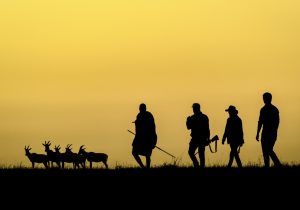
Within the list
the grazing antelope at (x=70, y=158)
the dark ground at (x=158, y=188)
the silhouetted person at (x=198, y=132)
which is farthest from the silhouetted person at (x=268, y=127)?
the grazing antelope at (x=70, y=158)

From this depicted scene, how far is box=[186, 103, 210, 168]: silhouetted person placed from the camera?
25188 mm

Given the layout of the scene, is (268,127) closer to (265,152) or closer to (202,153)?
(265,152)

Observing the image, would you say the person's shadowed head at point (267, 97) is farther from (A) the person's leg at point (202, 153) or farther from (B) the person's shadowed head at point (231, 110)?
(A) the person's leg at point (202, 153)

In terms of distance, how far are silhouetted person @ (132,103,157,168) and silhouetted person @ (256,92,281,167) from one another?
3.83 metres

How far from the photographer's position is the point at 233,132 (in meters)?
25.0

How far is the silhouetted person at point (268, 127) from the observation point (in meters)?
23.3

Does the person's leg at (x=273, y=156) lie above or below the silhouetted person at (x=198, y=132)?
below

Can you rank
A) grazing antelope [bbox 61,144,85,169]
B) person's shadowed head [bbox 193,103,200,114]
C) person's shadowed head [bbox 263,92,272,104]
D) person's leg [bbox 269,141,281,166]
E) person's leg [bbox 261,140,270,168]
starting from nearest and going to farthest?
person's leg [bbox 269,141,281,166], person's shadowed head [bbox 263,92,272,104], person's leg [bbox 261,140,270,168], person's shadowed head [bbox 193,103,200,114], grazing antelope [bbox 61,144,85,169]

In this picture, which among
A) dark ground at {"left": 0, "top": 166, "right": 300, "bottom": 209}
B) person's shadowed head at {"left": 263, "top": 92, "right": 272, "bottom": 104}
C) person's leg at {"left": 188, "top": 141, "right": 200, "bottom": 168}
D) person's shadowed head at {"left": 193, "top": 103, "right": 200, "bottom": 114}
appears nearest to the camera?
dark ground at {"left": 0, "top": 166, "right": 300, "bottom": 209}

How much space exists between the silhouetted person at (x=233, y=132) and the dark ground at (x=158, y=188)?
1930 mm

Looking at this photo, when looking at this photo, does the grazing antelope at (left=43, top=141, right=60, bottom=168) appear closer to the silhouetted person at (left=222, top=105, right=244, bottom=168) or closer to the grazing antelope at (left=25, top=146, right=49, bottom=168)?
the grazing antelope at (left=25, top=146, right=49, bottom=168)

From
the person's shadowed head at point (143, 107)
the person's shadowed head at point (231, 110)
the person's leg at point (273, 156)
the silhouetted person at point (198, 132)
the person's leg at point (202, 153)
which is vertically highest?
the person's shadowed head at point (143, 107)

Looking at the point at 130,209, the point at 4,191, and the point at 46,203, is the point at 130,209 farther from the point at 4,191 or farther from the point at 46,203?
the point at 4,191

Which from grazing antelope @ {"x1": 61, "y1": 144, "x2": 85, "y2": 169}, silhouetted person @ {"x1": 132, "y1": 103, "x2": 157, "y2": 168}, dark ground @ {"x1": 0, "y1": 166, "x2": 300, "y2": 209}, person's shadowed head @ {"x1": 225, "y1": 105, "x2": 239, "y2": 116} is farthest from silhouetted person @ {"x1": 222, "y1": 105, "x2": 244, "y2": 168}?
grazing antelope @ {"x1": 61, "y1": 144, "x2": 85, "y2": 169}
